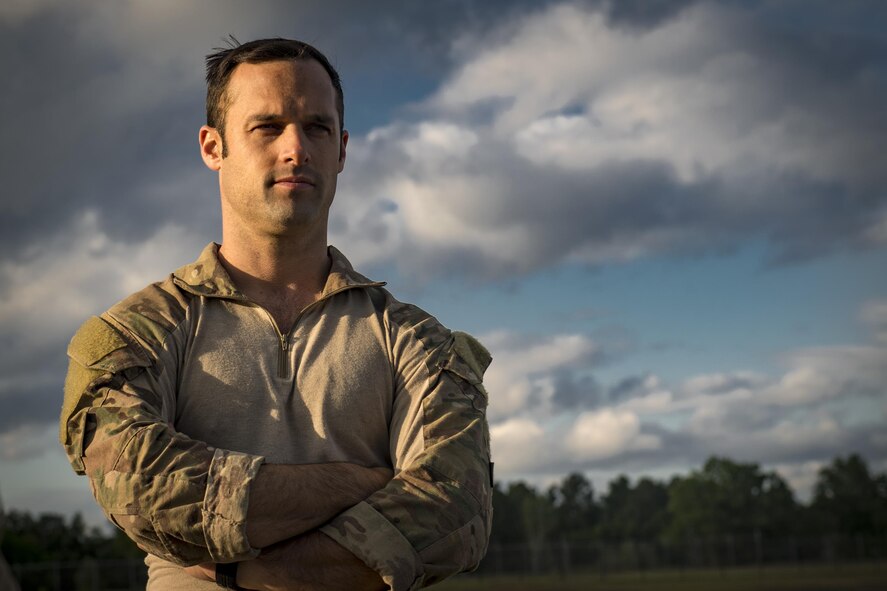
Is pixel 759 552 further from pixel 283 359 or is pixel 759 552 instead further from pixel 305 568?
pixel 305 568

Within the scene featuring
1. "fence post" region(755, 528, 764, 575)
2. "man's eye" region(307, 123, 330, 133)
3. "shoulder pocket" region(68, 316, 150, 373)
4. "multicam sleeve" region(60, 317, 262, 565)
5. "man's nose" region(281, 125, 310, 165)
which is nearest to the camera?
"multicam sleeve" region(60, 317, 262, 565)

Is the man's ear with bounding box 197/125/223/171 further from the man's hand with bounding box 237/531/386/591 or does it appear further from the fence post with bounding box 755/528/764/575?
the fence post with bounding box 755/528/764/575

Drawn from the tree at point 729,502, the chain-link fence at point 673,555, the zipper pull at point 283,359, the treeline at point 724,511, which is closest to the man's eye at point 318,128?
the zipper pull at point 283,359

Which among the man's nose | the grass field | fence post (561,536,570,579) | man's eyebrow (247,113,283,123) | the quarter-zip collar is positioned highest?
man's eyebrow (247,113,283,123)

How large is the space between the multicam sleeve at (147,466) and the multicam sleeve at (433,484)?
323mm

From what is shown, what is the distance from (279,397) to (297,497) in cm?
39

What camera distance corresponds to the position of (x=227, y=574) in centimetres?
293

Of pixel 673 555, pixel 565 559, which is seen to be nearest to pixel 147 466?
pixel 565 559

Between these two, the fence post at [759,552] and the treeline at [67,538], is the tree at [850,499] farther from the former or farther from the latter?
the treeline at [67,538]

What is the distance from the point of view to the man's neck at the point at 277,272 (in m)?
3.38

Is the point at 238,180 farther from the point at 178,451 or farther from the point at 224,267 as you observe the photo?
the point at 178,451

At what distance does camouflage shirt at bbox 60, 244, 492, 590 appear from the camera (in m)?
2.86

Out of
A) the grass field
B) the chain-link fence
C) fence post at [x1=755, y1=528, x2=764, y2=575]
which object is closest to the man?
the grass field

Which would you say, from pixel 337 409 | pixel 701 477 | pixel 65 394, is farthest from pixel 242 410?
pixel 701 477
